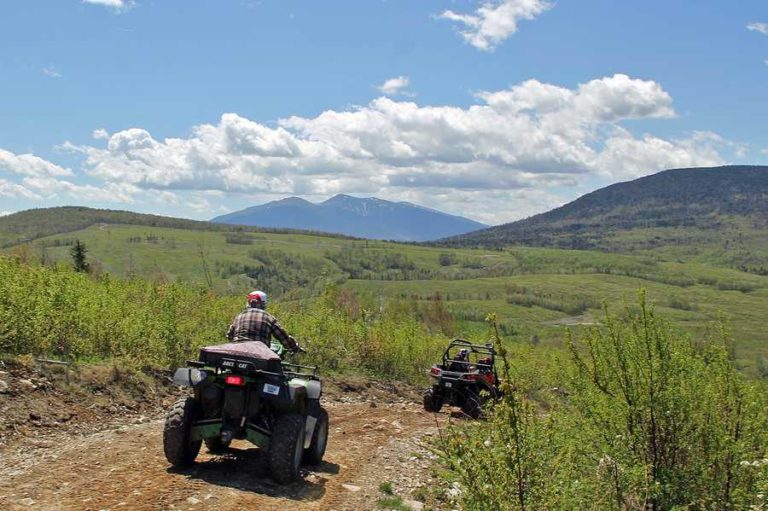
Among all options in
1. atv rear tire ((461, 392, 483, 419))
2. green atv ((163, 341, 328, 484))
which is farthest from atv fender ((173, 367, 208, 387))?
atv rear tire ((461, 392, 483, 419))

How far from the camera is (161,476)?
342 inches

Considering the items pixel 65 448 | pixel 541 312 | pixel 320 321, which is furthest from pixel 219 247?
pixel 65 448

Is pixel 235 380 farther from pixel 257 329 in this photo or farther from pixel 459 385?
pixel 459 385

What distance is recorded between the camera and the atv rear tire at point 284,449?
8914 mm

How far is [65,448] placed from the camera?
1008cm

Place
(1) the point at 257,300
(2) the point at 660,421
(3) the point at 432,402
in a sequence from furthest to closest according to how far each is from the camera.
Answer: (3) the point at 432,402
(1) the point at 257,300
(2) the point at 660,421

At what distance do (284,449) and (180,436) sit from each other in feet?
4.85

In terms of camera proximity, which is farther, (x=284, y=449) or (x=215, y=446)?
(x=215, y=446)

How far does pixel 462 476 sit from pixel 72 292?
1331cm

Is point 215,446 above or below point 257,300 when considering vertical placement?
below

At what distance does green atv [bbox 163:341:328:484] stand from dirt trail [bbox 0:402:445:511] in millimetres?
399

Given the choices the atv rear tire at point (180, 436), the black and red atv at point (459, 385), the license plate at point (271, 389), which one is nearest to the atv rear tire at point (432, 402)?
the black and red atv at point (459, 385)

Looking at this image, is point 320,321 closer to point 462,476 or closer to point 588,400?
point 588,400

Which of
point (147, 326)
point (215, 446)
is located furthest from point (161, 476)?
point (147, 326)
